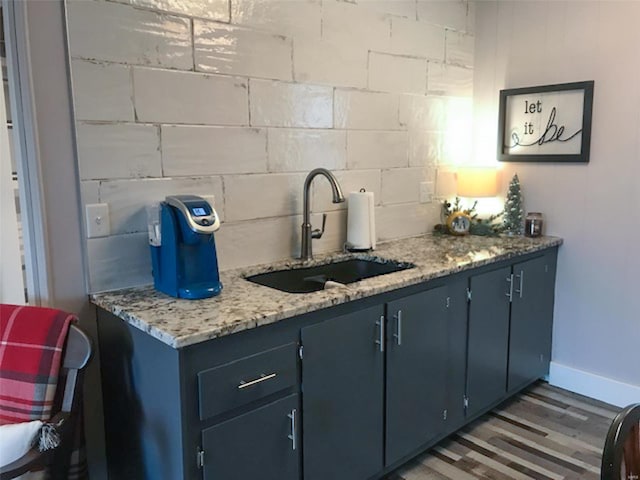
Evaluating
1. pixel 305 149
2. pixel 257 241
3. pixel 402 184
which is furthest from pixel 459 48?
pixel 257 241

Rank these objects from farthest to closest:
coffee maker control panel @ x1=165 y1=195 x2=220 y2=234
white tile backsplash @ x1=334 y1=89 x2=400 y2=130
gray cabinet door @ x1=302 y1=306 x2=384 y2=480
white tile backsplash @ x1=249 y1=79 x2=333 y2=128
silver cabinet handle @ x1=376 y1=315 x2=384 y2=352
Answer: white tile backsplash @ x1=334 y1=89 x2=400 y2=130, white tile backsplash @ x1=249 y1=79 x2=333 y2=128, silver cabinet handle @ x1=376 y1=315 x2=384 y2=352, gray cabinet door @ x1=302 y1=306 x2=384 y2=480, coffee maker control panel @ x1=165 y1=195 x2=220 y2=234

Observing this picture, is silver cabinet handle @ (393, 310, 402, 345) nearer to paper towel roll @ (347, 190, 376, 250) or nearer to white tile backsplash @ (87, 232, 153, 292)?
paper towel roll @ (347, 190, 376, 250)

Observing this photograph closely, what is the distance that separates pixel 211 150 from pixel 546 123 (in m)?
2.02

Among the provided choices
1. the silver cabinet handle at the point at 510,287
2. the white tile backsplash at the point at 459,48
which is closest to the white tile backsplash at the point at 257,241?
the silver cabinet handle at the point at 510,287

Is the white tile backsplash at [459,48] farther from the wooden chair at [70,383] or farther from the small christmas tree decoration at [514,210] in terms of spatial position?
the wooden chair at [70,383]

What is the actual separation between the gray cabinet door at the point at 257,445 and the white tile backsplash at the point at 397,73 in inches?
69.6

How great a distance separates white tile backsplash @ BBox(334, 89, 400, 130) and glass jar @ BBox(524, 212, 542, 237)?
98cm

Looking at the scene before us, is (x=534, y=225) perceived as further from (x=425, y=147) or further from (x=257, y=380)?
(x=257, y=380)

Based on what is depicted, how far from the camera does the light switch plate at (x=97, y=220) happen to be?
188 cm

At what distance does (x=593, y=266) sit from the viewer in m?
2.95

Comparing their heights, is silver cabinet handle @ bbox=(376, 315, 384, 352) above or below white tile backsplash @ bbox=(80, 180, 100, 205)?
below

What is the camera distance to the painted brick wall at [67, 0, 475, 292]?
1905mm

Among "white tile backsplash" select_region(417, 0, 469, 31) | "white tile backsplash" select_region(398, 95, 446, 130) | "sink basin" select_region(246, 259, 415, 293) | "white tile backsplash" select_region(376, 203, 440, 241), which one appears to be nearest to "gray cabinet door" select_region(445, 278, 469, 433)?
"sink basin" select_region(246, 259, 415, 293)

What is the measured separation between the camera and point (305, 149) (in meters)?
2.52
